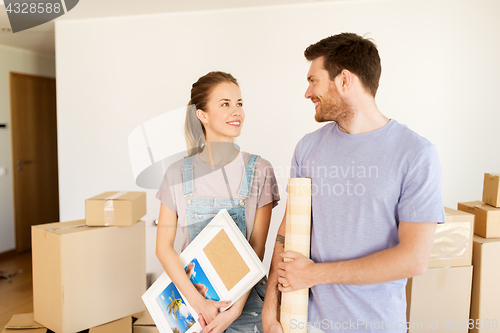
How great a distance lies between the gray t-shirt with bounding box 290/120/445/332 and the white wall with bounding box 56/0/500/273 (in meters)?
1.69

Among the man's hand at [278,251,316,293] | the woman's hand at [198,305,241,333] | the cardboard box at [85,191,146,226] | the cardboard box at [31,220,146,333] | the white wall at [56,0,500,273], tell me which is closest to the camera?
the man's hand at [278,251,316,293]

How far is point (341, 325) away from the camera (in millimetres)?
939

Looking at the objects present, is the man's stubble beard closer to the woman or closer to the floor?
the woman

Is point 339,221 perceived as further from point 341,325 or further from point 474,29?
point 474,29

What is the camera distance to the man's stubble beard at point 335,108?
990 mm

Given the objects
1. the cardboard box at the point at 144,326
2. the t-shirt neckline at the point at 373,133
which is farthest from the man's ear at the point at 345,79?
A: the cardboard box at the point at 144,326

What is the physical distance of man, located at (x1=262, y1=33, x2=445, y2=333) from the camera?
0.85 metres

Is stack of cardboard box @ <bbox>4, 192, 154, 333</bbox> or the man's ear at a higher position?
the man's ear

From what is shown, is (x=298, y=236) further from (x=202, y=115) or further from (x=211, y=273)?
(x=202, y=115)

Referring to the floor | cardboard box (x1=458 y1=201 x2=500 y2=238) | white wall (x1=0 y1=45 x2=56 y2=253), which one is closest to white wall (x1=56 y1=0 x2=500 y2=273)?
the floor

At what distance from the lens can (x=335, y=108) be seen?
39.3 inches

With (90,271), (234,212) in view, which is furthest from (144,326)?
(234,212)

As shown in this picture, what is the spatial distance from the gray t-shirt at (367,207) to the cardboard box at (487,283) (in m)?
0.80

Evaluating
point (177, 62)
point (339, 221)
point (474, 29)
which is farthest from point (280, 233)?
point (474, 29)
